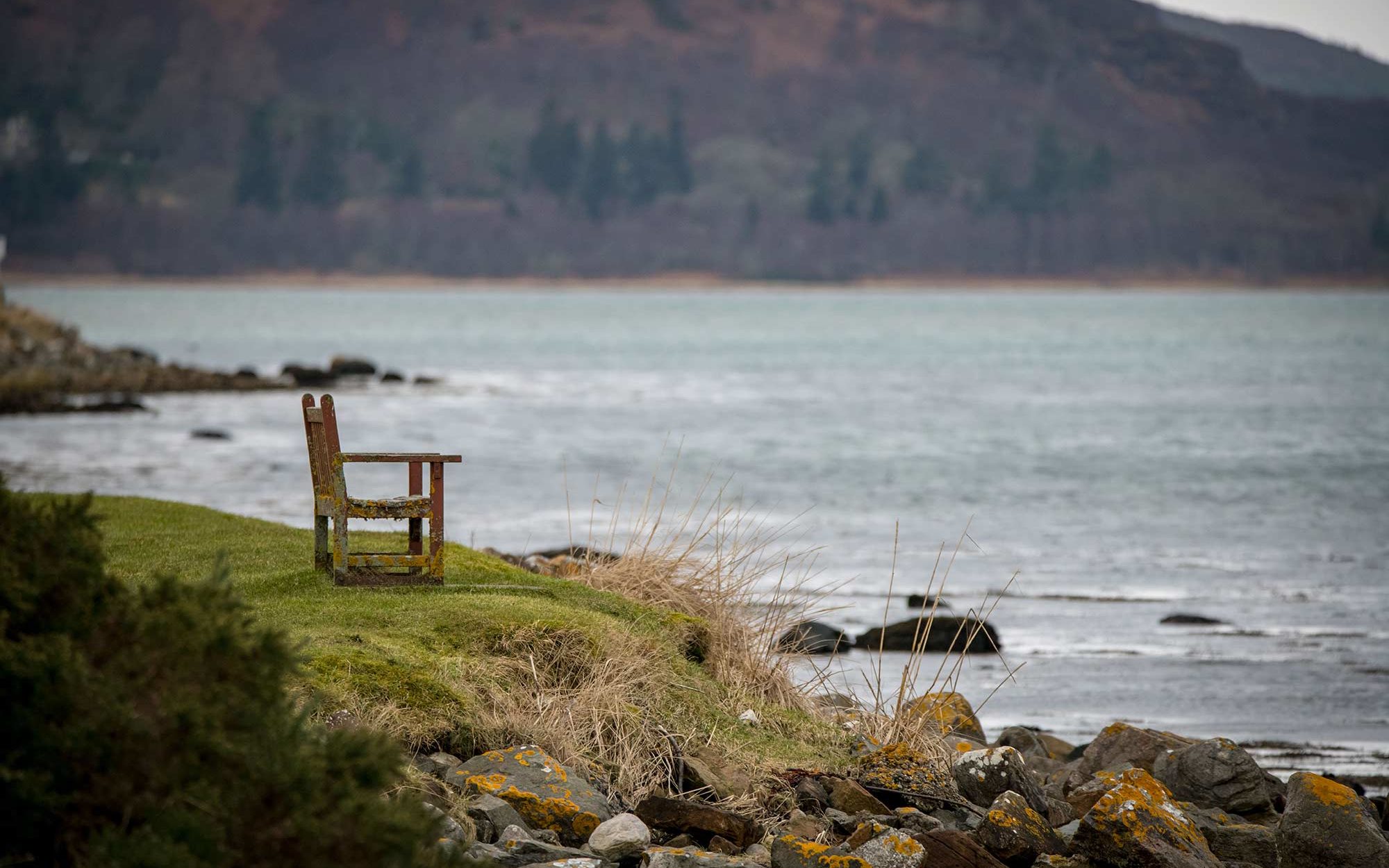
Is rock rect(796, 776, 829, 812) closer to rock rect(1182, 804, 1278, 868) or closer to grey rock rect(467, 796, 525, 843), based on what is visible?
grey rock rect(467, 796, 525, 843)

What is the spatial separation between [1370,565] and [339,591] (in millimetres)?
19433

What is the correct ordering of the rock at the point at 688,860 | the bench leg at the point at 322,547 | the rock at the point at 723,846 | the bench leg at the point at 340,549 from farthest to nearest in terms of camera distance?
the bench leg at the point at 322,547, the bench leg at the point at 340,549, the rock at the point at 723,846, the rock at the point at 688,860

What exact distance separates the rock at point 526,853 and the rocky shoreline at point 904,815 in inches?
0.4

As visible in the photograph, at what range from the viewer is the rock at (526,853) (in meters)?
7.43

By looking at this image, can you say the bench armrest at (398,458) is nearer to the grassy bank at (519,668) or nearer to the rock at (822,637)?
the grassy bank at (519,668)

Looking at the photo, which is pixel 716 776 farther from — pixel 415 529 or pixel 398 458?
pixel 398 458

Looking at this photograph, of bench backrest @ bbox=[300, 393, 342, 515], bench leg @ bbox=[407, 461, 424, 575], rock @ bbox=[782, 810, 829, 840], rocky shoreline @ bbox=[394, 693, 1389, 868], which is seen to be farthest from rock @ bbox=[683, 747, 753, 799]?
bench backrest @ bbox=[300, 393, 342, 515]

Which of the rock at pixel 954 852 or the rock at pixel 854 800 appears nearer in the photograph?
the rock at pixel 954 852

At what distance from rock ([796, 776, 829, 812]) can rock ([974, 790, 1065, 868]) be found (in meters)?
0.98

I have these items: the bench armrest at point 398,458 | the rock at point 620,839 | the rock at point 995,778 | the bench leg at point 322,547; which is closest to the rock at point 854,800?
the rock at point 995,778

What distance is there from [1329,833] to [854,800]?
278 cm

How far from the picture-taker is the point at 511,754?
28.5ft

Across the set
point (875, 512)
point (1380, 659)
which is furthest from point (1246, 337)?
point (1380, 659)

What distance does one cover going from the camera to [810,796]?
9203 millimetres
